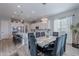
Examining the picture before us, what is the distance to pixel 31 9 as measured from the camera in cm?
218

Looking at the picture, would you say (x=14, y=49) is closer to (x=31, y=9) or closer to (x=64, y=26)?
(x=31, y=9)

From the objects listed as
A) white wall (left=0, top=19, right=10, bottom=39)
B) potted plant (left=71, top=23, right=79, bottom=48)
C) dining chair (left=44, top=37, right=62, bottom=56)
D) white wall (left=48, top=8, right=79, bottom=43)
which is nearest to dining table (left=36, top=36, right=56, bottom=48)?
dining chair (left=44, top=37, right=62, bottom=56)

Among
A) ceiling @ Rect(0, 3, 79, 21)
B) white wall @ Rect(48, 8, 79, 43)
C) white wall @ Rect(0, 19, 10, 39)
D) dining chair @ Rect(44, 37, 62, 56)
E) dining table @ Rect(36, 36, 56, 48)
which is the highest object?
ceiling @ Rect(0, 3, 79, 21)

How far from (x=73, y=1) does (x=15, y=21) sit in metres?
1.26

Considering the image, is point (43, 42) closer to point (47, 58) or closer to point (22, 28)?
point (47, 58)

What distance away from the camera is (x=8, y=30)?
2.19 meters

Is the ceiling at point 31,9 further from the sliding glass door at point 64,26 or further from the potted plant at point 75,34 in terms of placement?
the potted plant at point 75,34

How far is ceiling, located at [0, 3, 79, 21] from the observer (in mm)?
2137

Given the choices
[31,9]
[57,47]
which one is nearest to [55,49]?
[57,47]

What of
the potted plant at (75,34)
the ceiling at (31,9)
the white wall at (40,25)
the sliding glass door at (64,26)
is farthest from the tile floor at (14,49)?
the ceiling at (31,9)

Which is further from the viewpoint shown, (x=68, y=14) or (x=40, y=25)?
(x=40, y=25)

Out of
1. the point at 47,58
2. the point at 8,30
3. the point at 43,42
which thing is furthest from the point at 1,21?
the point at 47,58

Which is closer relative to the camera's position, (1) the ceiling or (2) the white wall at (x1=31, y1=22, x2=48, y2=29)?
(1) the ceiling

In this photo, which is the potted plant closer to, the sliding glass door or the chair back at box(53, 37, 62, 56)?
the sliding glass door
